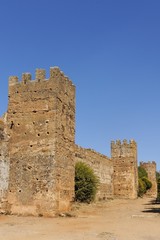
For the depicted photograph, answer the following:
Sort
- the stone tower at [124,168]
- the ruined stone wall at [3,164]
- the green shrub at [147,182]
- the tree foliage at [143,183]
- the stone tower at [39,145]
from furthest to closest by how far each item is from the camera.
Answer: the green shrub at [147,182] → the tree foliage at [143,183] → the stone tower at [124,168] → the ruined stone wall at [3,164] → the stone tower at [39,145]

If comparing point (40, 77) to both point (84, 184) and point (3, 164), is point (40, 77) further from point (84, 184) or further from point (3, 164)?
point (84, 184)

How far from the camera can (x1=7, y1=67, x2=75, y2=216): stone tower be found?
15195mm

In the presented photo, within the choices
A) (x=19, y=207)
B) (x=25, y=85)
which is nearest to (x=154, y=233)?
(x=19, y=207)

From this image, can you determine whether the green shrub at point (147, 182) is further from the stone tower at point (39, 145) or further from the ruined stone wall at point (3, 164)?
the ruined stone wall at point (3, 164)

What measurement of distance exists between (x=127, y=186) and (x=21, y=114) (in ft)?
70.4

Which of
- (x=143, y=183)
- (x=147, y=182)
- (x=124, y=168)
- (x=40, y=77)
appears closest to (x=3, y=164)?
(x=40, y=77)

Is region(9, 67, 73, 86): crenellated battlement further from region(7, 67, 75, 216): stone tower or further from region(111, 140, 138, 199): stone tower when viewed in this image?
region(111, 140, 138, 199): stone tower

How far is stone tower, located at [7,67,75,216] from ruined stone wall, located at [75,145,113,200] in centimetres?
781

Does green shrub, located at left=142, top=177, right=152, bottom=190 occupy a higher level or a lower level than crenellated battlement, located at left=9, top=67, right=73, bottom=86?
lower

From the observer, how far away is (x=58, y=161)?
51.0ft

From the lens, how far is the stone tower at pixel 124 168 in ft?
115

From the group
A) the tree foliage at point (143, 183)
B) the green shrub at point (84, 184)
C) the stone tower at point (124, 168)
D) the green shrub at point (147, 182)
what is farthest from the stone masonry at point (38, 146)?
the green shrub at point (147, 182)

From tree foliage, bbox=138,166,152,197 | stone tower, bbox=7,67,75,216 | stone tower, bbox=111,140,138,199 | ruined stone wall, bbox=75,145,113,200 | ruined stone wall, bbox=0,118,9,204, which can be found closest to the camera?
stone tower, bbox=7,67,75,216

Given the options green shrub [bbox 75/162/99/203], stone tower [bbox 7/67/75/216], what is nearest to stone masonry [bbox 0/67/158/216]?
stone tower [bbox 7/67/75/216]
